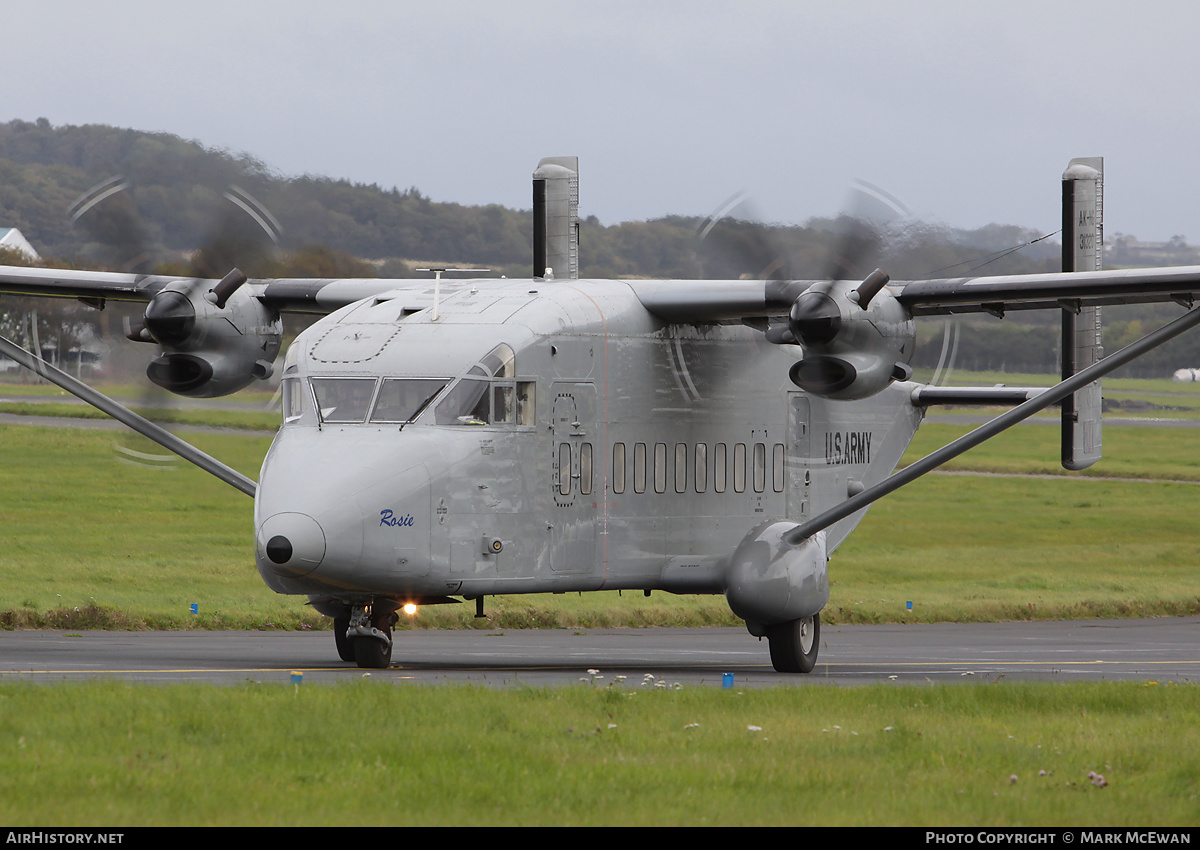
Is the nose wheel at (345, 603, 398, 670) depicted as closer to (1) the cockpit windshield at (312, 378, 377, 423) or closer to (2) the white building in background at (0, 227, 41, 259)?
(1) the cockpit windshield at (312, 378, 377, 423)

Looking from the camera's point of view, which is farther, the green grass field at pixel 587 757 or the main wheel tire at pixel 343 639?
the main wheel tire at pixel 343 639

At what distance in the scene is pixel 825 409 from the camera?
20906 mm

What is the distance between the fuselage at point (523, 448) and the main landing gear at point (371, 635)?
99cm

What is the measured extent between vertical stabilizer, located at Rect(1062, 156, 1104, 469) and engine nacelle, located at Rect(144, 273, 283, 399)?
10322 mm

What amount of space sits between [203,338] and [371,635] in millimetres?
4682

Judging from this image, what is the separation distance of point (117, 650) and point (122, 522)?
2219cm

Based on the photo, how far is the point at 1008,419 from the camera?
1764cm

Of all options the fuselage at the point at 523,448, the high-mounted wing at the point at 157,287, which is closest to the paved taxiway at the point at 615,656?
the fuselage at the point at 523,448

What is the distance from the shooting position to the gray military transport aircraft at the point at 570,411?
50.3ft

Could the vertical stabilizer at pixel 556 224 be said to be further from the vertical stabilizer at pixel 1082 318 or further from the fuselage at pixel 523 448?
the vertical stabilizer at pixel 1082 318

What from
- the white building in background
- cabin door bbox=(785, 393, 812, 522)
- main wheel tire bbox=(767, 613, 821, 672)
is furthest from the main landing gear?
the white building in background

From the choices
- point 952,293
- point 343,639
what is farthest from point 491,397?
point 952,293

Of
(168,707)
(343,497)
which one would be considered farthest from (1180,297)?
(168,707)

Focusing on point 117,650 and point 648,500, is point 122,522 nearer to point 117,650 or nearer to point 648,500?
point 117,650
